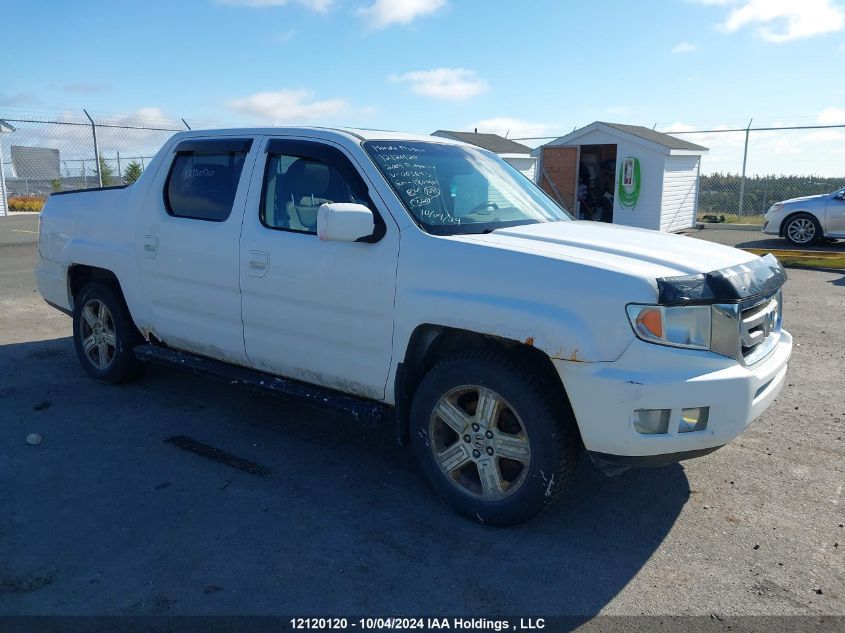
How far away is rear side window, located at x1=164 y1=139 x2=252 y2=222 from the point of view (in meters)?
4.62

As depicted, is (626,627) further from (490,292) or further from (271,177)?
(271,177)

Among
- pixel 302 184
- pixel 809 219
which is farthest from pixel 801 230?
pixel 302 184

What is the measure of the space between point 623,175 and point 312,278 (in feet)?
56.7

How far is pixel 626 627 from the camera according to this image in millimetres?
2814

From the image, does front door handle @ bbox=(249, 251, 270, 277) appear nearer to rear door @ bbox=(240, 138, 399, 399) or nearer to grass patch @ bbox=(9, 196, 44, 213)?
rear door @ bbox=(240, 138, 399, 399)

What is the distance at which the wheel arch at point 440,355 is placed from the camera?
11.1ft

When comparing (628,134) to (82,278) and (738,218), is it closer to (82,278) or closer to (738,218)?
(738,218)

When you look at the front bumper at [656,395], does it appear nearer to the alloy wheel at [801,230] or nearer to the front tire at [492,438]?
the front tire at [492,438]

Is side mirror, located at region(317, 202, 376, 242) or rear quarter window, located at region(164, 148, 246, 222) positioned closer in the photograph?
side mirror, located at region(317, 202, 376, 242)

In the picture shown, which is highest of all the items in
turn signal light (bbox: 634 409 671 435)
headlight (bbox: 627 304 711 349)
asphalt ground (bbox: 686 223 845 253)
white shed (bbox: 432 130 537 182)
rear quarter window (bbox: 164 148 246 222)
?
white shed (bbox: 432 130 537 182)

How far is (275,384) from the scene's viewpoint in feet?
14.3

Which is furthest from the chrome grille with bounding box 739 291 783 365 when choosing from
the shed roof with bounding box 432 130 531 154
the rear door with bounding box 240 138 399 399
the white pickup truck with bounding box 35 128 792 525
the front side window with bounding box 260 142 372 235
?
the shed roof with bounding box 432 130 531 154

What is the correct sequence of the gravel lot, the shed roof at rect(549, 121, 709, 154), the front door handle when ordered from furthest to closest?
the shed roof at rect(549, 121, 709, 154) → the front door handle → the gravel lot

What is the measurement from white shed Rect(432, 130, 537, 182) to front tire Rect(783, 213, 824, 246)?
7666 millimetres
